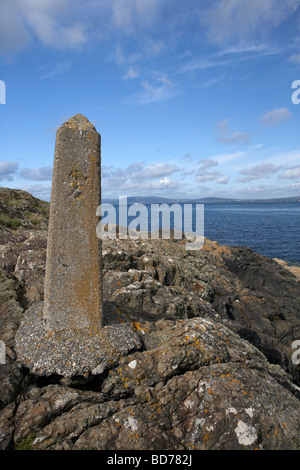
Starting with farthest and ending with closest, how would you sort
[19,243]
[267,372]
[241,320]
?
[241,320], [19,243], [267,372]

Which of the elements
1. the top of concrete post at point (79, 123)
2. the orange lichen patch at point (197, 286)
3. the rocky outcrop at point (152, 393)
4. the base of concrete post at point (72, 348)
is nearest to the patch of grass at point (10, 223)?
the rocky outcrop at point (152, 393)

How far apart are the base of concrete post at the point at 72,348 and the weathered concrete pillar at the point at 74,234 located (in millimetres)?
252

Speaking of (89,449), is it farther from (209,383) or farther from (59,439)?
(209,383)

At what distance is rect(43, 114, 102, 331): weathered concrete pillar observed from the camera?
6477 millimetres

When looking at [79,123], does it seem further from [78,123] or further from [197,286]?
[197,286]

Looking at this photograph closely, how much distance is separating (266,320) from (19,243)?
12499 mm

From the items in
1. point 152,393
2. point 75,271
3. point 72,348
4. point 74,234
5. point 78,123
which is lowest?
point 152,393

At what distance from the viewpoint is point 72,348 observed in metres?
6.32

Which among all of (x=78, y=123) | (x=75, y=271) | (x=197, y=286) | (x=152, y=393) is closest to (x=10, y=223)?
(x=197, y=286)

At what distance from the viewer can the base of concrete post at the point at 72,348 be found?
5938 millimetres

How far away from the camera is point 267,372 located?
21.2 feet

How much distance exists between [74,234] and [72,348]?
251 centimetres

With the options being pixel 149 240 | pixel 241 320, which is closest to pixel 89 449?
pixel 241 320

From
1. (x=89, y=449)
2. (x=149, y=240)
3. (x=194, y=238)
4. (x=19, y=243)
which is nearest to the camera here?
(x=89, y=449)
